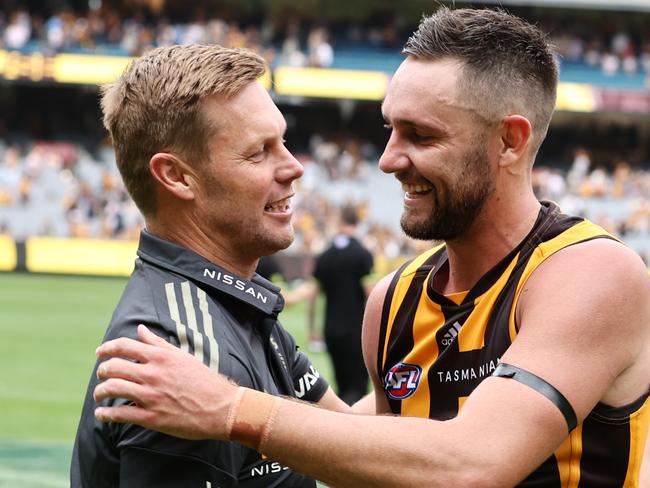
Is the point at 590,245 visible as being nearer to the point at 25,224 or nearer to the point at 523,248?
the point at 523,248

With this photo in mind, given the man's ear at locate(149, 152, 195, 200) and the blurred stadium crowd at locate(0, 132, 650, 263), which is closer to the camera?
the man's ear at locate(149, 152, 195, 200)

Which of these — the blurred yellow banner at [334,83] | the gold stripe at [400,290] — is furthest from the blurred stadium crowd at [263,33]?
the gold stripe at [400,290]

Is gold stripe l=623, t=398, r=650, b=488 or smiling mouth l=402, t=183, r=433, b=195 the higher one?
smiling mouth l=402, t=183, r=433, b=195

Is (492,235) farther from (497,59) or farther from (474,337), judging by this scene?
(497,59)

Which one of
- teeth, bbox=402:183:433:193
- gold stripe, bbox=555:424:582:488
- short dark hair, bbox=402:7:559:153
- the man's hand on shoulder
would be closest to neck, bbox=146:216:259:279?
the man's hand on shoulder

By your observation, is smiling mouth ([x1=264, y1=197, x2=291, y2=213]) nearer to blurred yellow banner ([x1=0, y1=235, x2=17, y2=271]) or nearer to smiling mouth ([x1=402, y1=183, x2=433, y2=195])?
smiling mouth ([x1=402, y1=183, x2=433, y2=195])

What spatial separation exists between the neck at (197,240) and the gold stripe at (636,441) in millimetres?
1238

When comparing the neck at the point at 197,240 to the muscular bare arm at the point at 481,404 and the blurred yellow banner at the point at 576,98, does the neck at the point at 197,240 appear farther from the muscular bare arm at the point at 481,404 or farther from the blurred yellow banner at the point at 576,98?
the blurred yellow banner at the point at 576,98

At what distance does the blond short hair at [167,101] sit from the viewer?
2.82m

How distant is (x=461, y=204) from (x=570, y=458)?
2.84 feet

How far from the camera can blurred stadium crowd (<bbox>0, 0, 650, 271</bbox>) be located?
2909 centimetres

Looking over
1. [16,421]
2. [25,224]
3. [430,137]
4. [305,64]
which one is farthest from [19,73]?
[430,137]

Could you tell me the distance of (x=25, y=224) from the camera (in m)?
29.3

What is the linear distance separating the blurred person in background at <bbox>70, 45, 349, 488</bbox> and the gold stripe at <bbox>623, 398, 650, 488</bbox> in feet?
3.11
